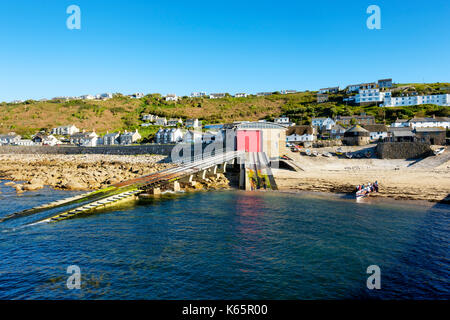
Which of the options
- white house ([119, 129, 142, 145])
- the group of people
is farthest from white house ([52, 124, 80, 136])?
the group of people

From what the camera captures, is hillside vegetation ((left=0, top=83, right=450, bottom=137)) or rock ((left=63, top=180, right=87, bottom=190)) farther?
hillside vegetation ((left=0, top=83, right=450, bottom=137))

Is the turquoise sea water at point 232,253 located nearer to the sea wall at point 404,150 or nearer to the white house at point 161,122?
the sea wall at point 404,150

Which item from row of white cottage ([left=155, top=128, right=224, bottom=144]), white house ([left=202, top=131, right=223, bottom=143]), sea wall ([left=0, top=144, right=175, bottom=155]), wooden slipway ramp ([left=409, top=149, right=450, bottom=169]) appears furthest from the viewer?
sea wall ([left=0, top=144, right=175, bottom=155])

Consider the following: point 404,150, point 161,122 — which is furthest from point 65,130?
point 404,150

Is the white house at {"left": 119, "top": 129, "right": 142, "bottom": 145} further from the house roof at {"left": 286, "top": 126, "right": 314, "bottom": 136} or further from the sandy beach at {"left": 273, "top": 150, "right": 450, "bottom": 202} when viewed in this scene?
the sandy beach at {"left": 273, "top": 150, "right": 450, "bottom": 202}

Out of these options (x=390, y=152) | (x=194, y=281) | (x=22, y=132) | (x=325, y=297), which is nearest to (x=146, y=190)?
(x=194, y=281)

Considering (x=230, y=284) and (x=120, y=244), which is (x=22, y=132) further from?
(x=230, y=284)
